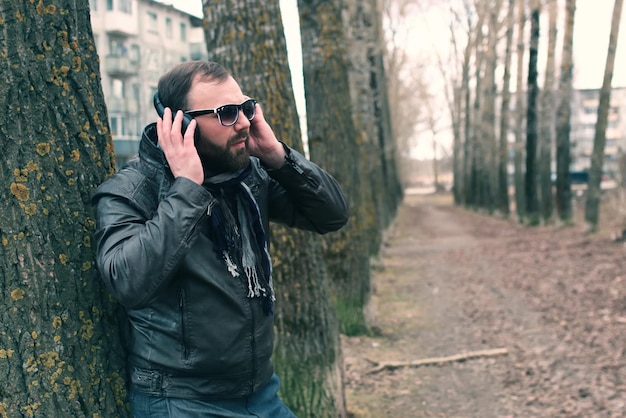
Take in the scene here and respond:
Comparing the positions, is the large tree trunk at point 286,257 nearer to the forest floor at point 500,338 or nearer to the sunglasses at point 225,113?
the forest floor at point 500,338

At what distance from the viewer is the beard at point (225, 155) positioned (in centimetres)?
277

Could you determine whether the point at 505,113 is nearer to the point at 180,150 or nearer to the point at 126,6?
the point at 126,6

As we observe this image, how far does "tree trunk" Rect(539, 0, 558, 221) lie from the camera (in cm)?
2472

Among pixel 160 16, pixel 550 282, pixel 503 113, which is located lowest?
pixel 550 282

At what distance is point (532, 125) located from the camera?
26.8 m

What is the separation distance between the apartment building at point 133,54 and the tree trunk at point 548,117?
11618 millimetres

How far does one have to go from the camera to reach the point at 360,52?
47.4 ft

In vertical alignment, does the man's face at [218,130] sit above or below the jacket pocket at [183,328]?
above

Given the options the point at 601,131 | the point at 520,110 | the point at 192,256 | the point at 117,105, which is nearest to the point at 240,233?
the point at 192,256

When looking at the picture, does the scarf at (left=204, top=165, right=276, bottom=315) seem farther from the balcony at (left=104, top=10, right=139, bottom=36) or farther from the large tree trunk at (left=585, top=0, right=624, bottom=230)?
the balcony at (left=104, top=10, right=139, bottom=36)

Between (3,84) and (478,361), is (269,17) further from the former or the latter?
(478,361)

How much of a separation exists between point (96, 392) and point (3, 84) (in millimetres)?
1173

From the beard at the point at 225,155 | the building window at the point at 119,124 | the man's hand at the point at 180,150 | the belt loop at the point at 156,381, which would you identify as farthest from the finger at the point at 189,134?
the building window at the point at 119,124

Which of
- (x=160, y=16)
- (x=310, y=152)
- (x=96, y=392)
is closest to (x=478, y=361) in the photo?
(x=310, y=152)
